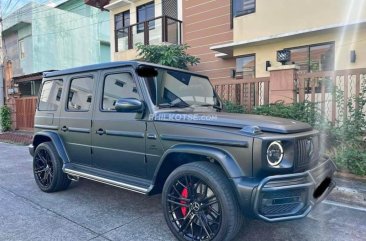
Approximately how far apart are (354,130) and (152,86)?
382 centimetres

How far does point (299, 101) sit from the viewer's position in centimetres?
610

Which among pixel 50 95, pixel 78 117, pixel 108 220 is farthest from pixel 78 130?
pixel 108 220

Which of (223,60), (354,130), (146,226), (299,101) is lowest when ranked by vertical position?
(146,226)

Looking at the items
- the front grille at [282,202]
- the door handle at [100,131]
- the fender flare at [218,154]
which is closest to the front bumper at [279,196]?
the front grille at [282,202]

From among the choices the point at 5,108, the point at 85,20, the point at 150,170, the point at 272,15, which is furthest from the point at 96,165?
the point at 85,20

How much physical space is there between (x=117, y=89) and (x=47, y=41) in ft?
59.6

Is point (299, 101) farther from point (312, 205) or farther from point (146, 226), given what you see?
point (146, 226)

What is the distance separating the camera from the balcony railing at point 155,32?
1245 centimetres

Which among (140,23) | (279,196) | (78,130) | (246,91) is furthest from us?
(140,23)

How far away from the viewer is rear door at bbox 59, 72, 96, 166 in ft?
13.9

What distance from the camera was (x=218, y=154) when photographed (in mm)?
2826

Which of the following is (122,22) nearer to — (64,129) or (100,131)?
(64,129)

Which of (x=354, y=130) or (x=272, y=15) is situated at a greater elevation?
(x=272, y=15)

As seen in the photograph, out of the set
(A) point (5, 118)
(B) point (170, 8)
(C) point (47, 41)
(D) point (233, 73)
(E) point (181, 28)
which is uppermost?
(B) point (170, 8)
